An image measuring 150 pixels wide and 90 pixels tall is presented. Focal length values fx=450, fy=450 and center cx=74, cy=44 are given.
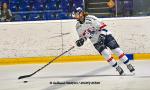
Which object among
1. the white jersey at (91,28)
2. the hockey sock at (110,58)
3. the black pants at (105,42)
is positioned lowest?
the hockey sock at (110,58)

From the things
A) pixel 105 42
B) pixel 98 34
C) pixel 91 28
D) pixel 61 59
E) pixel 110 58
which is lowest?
pixel 61 59

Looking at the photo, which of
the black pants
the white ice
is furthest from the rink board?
the black pants

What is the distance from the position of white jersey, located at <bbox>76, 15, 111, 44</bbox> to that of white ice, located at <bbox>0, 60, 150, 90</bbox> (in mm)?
716

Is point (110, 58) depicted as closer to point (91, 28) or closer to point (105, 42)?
point (105, 42)

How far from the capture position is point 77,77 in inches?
311

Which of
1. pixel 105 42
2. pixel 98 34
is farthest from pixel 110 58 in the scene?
pixel 98 34

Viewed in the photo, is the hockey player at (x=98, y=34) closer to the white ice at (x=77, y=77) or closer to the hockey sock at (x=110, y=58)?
the hockey sock at (x=110, y=58)

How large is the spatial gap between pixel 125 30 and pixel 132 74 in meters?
2.64

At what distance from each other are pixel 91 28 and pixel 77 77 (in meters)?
0.89

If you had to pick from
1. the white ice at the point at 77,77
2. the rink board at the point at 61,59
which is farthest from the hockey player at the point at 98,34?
the rink board at the point at 61,59

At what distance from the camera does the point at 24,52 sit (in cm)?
1034

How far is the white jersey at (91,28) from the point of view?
7738mm

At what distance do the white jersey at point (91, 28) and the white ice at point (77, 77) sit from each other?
72 cm

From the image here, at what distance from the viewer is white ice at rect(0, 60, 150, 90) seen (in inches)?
270
